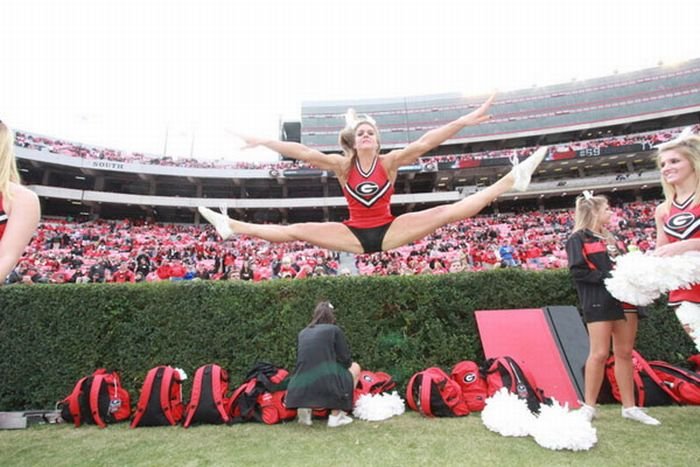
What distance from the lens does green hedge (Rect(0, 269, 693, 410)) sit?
475 centimetres

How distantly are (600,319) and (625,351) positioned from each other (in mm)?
401

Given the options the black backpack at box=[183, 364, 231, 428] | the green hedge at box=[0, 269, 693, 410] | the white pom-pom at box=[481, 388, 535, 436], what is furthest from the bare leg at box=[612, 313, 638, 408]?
the black backpack at box=[183, 364, 231, 428]

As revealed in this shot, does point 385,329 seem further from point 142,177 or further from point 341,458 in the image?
point 142,177

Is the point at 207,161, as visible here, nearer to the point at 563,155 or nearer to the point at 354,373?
the point at 563,155

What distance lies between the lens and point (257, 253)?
18844 millimetres

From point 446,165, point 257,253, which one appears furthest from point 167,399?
point 446,165

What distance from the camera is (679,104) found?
37562 mm

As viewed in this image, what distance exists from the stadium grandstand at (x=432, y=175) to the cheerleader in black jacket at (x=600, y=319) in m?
16.4

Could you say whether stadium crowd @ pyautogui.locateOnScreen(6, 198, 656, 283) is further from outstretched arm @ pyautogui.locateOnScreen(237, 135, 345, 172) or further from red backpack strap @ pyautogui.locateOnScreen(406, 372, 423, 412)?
outstretched arm @ pyautogui.locateOnScreen(237, 135, 345, 172)

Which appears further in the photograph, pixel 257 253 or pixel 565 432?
pixel 257 253

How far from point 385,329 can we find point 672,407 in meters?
3.06

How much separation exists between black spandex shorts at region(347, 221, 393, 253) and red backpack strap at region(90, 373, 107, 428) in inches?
141

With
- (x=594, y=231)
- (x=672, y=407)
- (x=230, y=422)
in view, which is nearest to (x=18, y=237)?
(x=230, y=422)

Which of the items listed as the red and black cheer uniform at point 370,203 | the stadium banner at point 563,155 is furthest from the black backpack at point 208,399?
the stadium banner at point 563,155
